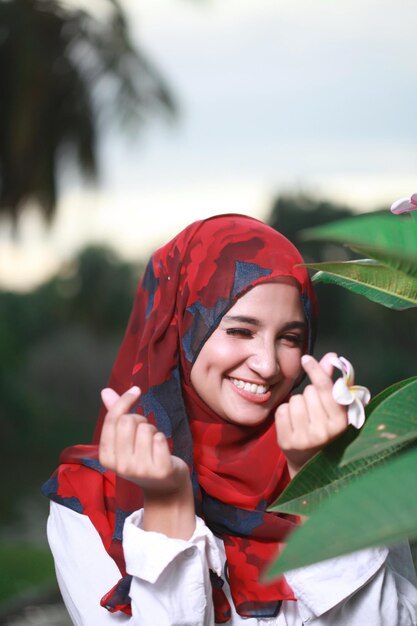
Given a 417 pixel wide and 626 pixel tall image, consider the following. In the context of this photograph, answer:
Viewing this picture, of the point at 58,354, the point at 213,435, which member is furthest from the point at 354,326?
the point at 213,435

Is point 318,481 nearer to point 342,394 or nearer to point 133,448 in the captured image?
point 342,394

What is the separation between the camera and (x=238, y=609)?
132 cm

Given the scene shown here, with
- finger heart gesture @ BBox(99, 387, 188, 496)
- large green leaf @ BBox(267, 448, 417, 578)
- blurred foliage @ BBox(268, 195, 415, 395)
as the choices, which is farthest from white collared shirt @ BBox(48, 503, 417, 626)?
blurred foliage @ BBox(268, 195, 415, 395)

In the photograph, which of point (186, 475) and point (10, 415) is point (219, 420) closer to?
point (186, 475)

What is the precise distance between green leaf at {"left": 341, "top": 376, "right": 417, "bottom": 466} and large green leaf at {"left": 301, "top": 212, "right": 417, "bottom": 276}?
16 centimetres

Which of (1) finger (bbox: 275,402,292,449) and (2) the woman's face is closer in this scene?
(1) finger (bbox: 275,402,292,449)

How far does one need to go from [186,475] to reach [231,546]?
0.31 meters

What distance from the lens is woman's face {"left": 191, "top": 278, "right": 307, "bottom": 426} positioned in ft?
4.28

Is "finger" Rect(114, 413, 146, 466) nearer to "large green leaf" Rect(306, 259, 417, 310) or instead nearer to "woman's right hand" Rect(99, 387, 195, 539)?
"woman's right hand" Rect(99, 387, 195, 539)

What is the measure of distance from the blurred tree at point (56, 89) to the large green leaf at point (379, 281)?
6908mm

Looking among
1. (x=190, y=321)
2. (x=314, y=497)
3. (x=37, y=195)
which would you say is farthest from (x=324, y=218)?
(x=314, y=497)

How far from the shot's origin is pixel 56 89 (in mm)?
8156

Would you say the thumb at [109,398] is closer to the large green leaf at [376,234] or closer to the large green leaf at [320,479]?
the large green leaf at [320,479]

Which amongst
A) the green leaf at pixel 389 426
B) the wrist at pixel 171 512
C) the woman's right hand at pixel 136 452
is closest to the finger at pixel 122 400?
the woman's right hand at pixel 136 452
